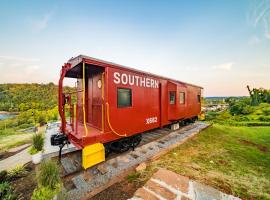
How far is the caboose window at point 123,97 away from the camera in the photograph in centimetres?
478

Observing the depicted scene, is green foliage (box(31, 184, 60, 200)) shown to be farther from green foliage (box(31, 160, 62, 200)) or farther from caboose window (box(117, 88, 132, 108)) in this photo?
caboose window (box(117, 88, 132, 108))

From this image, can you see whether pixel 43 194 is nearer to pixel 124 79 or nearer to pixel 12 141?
pixel 124 79

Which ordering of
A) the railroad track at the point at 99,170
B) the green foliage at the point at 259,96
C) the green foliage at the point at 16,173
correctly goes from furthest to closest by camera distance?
the green foliage at the point at 259,96 < the green foliage at the point at 16,173 < the railroad track at the point at 99,170

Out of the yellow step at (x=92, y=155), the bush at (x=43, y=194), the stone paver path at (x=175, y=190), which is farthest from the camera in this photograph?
the yellow step at (x=92, y=155)

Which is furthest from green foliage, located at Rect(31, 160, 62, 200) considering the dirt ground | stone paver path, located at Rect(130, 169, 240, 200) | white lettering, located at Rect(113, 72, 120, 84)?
white lettering, located at Rect(113, 72, 120, 84)

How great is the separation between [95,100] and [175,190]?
3.95 m

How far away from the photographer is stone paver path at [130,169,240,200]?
3.02 metres

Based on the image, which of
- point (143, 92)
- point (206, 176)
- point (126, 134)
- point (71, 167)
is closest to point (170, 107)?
point (143, 92)

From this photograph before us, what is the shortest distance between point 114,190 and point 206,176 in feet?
8.91

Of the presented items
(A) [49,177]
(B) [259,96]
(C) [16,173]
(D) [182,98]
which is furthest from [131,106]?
(B) [259,96]

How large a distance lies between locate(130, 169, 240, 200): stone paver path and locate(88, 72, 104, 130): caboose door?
2.56m

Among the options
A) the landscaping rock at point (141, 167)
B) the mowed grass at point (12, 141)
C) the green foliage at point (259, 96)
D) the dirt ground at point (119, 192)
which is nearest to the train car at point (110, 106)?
the dirt ground at point (119, 192)

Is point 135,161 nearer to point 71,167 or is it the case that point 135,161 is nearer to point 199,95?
point 71,167

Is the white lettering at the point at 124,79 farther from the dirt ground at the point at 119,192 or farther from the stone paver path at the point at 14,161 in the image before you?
the stone paver path at the point at 14,161
